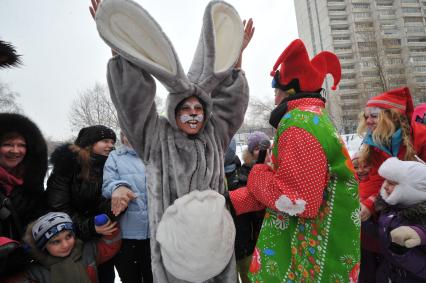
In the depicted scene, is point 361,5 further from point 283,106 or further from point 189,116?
point 189,116

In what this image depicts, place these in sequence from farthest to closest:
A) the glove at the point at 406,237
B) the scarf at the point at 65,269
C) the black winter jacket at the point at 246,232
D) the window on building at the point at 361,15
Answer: the window on building at the point at 361,15 → the black winter jacket at the point at 246,232 → the scarf at the point at 65,269 → the glove at the point at 406,237

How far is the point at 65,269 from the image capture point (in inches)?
65.0

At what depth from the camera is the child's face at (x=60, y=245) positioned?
5.53 feet

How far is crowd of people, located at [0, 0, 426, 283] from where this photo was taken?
1.27 metres

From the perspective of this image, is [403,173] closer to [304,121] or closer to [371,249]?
[371,249]

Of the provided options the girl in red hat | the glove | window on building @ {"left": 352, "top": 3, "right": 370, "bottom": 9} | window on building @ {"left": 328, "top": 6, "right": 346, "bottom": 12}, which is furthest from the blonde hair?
window on building @ {"left": 352, "top": 3, "right": 370, "bottom": 9}

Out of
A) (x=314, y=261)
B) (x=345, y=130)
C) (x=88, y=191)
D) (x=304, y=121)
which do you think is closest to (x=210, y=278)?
(x=314, y=261)

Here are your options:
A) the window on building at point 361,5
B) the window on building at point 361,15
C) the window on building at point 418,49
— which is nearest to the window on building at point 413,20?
the window on building at point 418,49

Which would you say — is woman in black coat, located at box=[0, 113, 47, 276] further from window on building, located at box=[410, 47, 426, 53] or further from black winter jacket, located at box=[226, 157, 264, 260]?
window on building, located at box=[410, 47, 426, 53]

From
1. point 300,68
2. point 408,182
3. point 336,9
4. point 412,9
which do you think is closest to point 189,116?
point 300,68

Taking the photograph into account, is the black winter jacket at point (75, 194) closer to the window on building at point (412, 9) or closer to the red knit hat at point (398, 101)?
the red knit hat at point (398, 101)

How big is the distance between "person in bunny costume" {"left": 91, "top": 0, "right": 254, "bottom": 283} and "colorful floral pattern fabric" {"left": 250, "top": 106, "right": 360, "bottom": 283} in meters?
0.35

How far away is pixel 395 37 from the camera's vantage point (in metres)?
44.8

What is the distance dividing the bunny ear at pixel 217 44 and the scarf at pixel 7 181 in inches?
53.0
